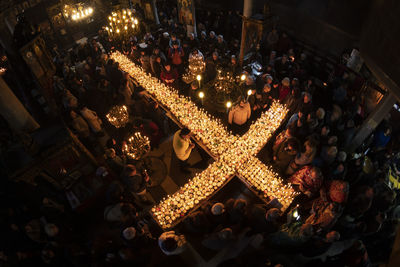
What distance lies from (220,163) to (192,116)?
1.90 metres

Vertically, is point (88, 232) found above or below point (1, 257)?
below

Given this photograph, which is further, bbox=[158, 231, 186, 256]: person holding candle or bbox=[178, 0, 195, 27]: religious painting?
bbox=[178, 0, 195, 27]: religious painting

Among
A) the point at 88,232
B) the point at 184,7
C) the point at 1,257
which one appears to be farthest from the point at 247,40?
the point at 1,257

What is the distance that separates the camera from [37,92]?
30.7 feet

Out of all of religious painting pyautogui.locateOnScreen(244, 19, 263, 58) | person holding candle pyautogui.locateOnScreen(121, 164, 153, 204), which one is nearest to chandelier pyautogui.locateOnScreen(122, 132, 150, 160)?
person holding candle pyautogui.locateOnScreen(121, 164, 153, 204)

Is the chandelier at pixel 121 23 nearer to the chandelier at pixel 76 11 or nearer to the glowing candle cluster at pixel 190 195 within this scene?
the glowing candle cluster at pixel 190 195

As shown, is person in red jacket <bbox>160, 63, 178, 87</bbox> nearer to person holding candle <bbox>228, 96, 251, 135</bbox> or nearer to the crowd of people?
the crowd of people

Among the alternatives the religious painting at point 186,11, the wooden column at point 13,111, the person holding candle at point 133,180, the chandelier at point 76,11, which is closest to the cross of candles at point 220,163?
the person holding candle at point 133,180

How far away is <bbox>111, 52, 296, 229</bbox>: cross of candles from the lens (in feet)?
19.4

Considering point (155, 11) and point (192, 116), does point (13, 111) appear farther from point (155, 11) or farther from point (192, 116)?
point (155, 11)

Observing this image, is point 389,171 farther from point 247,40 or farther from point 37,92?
point 37,92

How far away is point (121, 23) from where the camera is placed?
8797 mm

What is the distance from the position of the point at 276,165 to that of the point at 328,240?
2666 millimetres

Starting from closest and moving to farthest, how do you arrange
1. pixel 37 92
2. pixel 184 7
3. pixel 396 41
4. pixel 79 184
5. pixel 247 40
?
pixel 396 41, pixel 79 184, pixel 37 92, pixel 247 40, pixel 184 7
